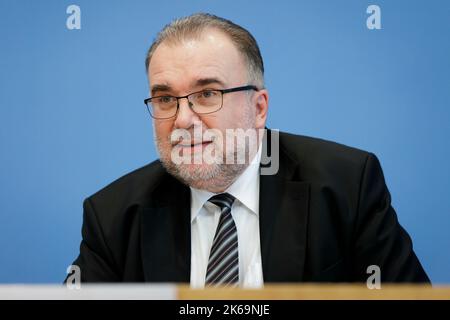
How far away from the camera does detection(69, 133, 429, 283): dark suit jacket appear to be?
5.43 ft

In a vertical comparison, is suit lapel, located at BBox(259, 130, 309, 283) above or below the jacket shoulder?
below

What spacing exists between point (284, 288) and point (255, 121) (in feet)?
3.58

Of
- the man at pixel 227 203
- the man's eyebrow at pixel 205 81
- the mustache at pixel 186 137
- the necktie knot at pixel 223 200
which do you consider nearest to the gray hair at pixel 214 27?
the man at pixel 227 203

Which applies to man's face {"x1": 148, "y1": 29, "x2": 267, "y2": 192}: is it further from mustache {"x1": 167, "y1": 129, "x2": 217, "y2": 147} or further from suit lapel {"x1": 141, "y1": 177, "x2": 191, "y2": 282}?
suit lapel {"x1": 141, "y1": 177, "x2": 191, "y2": 282}

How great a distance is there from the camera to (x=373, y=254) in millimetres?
1659

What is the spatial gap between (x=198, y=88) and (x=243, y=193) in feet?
1.22

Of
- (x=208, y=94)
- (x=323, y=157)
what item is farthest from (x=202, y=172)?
(x=323, y=157)

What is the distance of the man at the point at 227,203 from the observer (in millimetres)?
1654

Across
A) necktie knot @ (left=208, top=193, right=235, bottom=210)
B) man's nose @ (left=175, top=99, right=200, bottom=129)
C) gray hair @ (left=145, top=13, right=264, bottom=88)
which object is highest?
gray hair @ (left=145, top=13, right=264, bottom=88)

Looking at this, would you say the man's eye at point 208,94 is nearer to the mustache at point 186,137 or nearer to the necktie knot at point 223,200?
the mustache at point 186,137

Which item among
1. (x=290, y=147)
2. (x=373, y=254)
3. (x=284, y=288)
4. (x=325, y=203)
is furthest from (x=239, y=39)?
(x=284, y=288)

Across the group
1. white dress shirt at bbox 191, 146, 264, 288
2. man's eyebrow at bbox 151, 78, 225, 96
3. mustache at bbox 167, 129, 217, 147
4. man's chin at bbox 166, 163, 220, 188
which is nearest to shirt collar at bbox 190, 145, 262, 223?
white dress shirt at bbox 191, 146, 264, 288

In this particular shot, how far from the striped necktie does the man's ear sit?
1.03 feet

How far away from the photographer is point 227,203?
1768 millimetres
